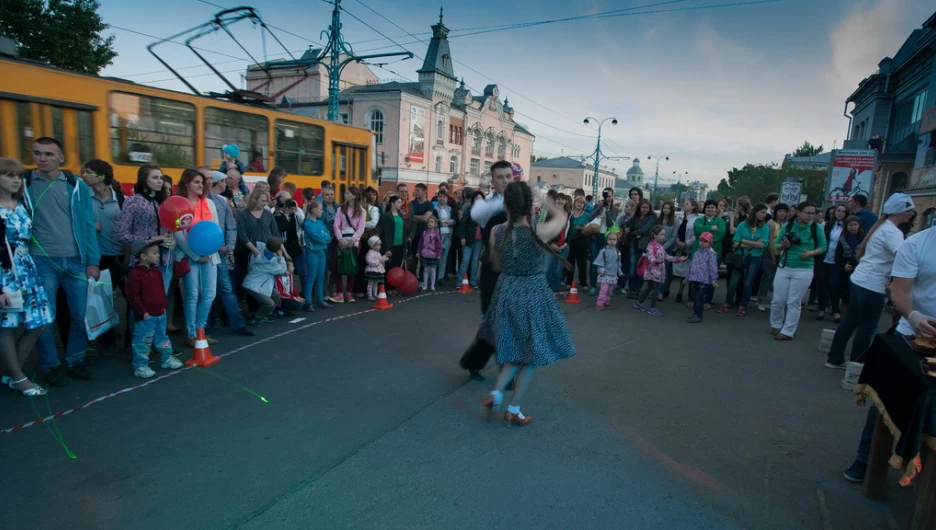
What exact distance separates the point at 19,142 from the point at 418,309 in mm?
6904

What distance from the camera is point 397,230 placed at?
9.34 m

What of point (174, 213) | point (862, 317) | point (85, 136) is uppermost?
point (85, 136)

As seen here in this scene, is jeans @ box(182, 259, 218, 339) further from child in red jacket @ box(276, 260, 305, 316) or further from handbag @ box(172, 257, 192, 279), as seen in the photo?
child in red jacket @ box(276, 260, 305, 316)

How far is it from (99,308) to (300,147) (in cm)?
908

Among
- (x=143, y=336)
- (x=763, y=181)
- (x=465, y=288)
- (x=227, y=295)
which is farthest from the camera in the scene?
(x=763, y=181)

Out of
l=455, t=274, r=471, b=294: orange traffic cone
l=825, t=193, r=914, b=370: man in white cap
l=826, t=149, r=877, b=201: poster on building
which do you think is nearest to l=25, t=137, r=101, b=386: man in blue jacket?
l=455, t=274, r=471, b=294: orange traffic cone

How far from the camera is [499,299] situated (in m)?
4.17

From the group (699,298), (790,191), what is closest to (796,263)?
(699,298)

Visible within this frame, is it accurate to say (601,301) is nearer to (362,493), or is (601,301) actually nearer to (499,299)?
(499,299)

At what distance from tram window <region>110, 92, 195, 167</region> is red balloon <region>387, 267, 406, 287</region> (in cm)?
510

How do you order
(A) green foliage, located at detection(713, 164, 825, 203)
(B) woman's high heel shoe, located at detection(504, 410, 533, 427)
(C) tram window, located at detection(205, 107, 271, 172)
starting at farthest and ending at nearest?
(A) green foliage, located at detection(713, 164, 825, 203) → (C) tram window, located at detection(205, 107, 271, 172) → (B) woman's high heel shoe, located at detection(504, 410, 533, 427)

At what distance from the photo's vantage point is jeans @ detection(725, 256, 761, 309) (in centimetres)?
915

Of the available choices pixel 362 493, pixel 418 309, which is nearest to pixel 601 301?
pixel 418 309

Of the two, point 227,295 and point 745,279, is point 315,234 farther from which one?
point 745,279
